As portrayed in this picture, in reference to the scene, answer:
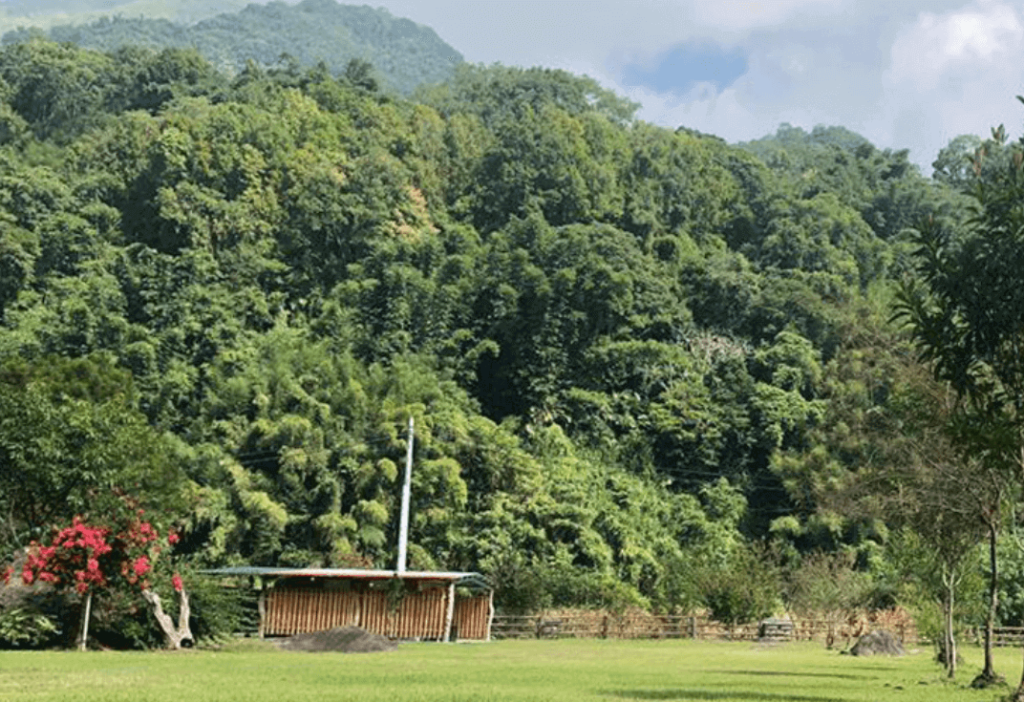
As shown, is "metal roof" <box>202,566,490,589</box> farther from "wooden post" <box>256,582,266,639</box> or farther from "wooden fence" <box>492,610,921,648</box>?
"wooden fence" <box>492,610,921,648</box>

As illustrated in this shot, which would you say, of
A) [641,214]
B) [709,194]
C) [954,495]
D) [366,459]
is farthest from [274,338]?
[954,495]

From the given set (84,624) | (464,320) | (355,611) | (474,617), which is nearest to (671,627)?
(474,617)

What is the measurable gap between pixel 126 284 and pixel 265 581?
112 ft

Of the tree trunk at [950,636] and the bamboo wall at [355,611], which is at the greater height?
the tree trunk at [950,636]

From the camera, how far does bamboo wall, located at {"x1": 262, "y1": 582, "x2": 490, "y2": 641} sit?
37.0m

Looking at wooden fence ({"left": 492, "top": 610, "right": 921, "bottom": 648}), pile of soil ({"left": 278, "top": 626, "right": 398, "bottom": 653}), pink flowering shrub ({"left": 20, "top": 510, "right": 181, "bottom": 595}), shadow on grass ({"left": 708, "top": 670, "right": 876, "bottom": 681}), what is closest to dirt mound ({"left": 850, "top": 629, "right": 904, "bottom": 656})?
wooden fence ({"left": 492, "top": 610, "right": 921, "bottom": 648})

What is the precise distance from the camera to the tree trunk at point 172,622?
2875 centimetres

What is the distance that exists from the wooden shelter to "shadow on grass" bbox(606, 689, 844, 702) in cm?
1866

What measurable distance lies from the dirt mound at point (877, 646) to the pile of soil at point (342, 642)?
12209 millimetres

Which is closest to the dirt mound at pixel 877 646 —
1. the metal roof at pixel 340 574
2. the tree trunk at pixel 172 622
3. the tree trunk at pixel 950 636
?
the metal roof at pixel 340 574

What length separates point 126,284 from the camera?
6744 cm

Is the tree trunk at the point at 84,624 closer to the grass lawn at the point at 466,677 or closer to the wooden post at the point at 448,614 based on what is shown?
the grass lawn at the point at 466,677

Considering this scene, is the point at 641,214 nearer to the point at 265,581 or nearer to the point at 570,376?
the point at 570,376

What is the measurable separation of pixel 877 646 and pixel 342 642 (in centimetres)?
1399
